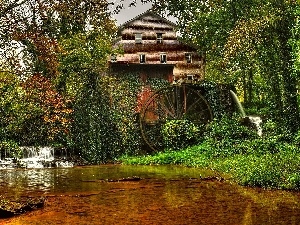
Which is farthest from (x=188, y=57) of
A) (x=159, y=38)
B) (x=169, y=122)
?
(x=169, y=122)

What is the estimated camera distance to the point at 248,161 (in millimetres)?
13773

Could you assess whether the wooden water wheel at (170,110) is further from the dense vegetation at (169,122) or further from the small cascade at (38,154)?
the small cascade at (38,154)

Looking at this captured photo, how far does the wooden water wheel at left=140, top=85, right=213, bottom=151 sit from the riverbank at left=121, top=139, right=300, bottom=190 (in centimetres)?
238

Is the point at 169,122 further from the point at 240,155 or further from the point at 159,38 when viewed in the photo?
the point at 159,38

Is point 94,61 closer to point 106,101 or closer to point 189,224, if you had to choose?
point 106,101

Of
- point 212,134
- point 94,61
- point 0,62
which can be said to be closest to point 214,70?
point 94,61

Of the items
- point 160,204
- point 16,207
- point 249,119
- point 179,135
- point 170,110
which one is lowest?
point 160,204

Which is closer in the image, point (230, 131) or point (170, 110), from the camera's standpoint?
point (230, 131)

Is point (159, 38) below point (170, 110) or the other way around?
the other way around

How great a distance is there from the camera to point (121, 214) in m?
6.40

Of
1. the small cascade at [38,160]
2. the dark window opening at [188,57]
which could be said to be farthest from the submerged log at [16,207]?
the dark window opening at [188,57]

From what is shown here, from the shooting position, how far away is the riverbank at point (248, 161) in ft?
30.2

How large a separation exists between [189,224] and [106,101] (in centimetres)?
1679

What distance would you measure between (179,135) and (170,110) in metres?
3.18
